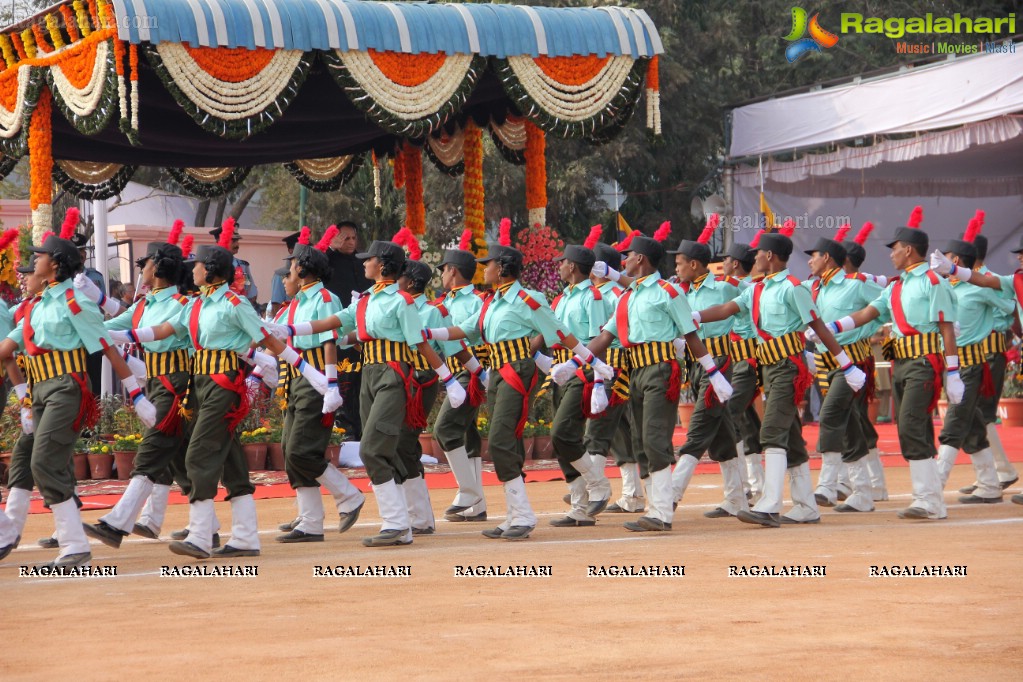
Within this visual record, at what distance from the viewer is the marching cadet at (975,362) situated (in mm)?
11242

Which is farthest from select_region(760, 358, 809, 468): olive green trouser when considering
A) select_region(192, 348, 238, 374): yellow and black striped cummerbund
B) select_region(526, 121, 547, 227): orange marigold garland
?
select_region(526, 121, 547, 227): orange marigold garland

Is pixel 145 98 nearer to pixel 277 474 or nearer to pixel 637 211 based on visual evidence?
pixel 277 474

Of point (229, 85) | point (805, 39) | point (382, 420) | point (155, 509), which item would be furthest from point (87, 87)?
point (805, 39)

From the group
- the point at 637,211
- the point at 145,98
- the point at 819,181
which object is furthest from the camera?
the point at 637,211

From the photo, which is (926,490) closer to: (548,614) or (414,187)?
(548,614)

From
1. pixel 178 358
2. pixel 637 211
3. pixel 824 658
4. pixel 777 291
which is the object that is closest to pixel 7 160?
pixel 178 358

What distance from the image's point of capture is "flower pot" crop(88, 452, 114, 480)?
14367mm

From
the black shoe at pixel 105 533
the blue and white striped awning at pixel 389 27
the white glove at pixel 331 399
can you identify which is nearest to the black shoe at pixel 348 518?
the white glove at pixel 331 399

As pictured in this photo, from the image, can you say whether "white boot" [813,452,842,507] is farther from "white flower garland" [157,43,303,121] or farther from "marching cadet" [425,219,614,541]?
"white flower garland" [157,43,303,121]

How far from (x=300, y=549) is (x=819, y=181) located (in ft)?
61.0

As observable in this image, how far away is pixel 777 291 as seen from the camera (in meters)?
10.4

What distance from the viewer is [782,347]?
10.3 meters

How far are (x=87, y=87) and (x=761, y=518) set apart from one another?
25.1 ft

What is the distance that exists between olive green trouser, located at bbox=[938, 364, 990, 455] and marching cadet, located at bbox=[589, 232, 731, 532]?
2125 millimetres
